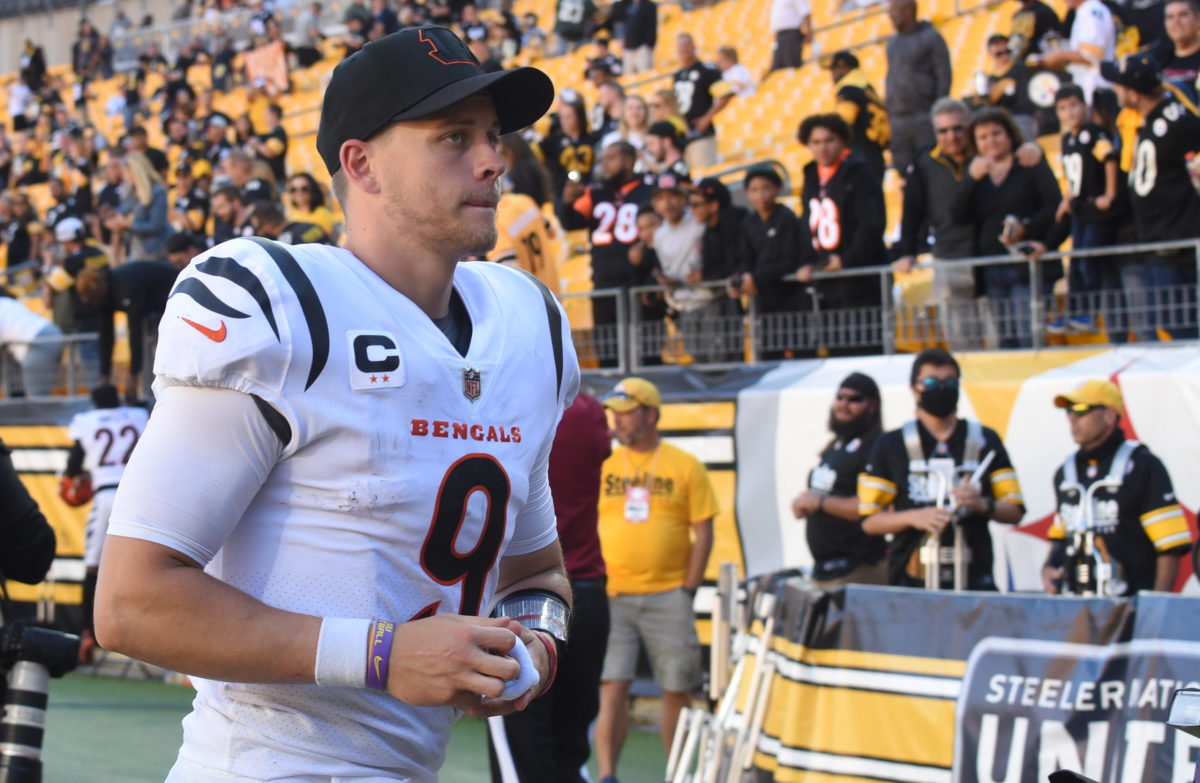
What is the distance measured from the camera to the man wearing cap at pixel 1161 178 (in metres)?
7.91

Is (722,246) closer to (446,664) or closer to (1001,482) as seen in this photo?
(1001,482)

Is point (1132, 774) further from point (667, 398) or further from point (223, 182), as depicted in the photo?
point (223, 182)

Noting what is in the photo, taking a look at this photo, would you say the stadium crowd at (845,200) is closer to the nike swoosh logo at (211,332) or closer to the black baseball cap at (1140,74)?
the black baseball cap at (1140,74)

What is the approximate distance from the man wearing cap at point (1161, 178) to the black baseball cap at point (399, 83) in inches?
255

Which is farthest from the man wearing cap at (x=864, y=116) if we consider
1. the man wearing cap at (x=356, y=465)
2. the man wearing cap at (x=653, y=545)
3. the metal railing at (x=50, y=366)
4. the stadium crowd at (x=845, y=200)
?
the man wearing cap at (x=356, y=465)

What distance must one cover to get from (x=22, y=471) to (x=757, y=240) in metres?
6.93

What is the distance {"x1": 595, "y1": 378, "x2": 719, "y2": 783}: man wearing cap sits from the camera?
309 inches

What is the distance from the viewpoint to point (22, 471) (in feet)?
41.5

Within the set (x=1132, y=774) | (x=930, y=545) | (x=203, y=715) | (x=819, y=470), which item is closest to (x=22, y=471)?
(x=819, y=470)

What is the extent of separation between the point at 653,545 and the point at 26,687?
4289 mm

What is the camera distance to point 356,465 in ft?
6.93

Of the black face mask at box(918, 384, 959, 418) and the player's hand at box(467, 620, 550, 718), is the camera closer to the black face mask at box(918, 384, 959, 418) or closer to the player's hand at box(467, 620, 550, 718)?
the player's hand at box(467, 620, 550, 718)

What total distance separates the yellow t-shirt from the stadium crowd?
1.55m

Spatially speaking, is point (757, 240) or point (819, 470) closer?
point (819, 470)
